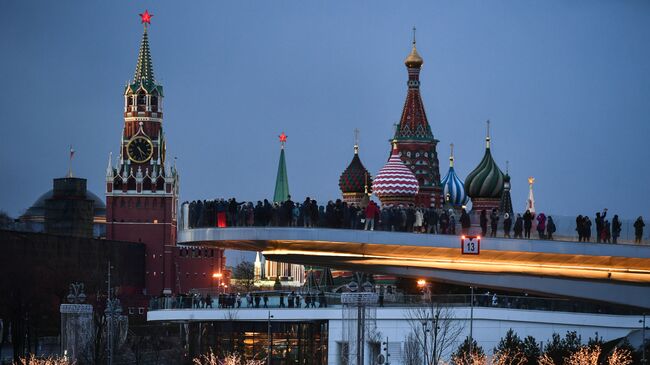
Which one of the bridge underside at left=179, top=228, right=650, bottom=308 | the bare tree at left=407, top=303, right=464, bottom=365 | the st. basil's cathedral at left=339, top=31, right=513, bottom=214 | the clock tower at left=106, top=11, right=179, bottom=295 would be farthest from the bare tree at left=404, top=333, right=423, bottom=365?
the clock tower at left=106, top=11, right=179, bottom=295

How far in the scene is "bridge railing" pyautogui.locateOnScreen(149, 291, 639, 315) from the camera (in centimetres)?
7581

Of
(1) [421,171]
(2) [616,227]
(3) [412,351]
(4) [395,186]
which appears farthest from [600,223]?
(1) [421,171]

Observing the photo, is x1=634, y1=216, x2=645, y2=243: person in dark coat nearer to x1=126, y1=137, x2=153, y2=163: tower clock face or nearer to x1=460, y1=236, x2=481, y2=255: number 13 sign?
x1=460, y1=236, x2=481, y2=255: number 13 sign

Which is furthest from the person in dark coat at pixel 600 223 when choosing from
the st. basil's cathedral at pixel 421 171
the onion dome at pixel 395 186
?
the st. basil's cathedral at pixel 421 171

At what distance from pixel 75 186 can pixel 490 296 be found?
116m

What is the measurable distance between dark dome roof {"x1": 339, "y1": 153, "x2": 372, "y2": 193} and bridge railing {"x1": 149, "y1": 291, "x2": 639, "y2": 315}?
47.7 m

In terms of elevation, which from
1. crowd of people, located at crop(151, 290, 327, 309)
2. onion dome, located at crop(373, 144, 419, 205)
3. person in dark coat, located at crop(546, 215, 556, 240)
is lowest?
crowd of people, located at crop(151, 290, 327, 309)

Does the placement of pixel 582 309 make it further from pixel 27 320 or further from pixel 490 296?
pixel 27 320

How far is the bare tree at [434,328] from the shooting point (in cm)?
7249

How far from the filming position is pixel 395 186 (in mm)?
111938

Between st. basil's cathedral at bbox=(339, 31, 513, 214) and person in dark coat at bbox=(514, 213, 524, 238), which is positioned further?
st. basil's cathedral at bbox=(339, 31, 513, 214)

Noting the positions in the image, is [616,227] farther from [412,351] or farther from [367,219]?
[412,351]

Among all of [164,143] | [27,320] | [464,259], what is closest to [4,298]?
[27,320]

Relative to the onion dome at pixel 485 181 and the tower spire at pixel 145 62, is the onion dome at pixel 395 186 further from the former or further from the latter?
the tower spire at pixel 145 62
